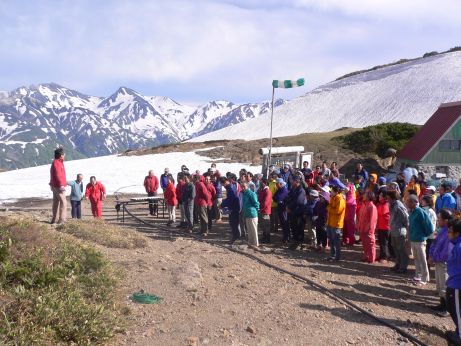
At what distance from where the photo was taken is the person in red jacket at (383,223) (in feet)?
38.3

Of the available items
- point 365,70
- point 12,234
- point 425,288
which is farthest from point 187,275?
point 365,70

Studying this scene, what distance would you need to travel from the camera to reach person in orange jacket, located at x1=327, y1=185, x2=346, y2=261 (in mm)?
11406

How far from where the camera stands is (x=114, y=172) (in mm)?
41375

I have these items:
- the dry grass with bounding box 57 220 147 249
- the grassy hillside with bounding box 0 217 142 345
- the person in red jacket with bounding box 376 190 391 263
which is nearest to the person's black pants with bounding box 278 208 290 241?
the person in red jacket with bounding box 376 190 391 263

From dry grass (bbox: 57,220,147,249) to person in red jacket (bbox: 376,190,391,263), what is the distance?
18.9ft

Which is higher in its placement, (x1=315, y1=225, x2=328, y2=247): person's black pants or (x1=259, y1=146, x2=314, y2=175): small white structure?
(x1=259, y1=146, x2=314, y2=175): small white structure

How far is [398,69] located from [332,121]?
31680 millimetres

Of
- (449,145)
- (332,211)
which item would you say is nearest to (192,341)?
(332,211)

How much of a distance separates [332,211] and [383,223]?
1.32m

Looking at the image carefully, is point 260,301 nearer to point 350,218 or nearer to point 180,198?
point 350,218

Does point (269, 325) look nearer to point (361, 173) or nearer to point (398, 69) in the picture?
point (361, 173)

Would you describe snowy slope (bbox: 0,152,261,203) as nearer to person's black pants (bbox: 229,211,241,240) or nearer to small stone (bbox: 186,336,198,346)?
person's black pants (bbox: 229,211,241,240)

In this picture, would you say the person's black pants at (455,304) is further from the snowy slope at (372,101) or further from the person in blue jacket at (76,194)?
the snowy slope at (372,101)

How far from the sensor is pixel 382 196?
1180cm
